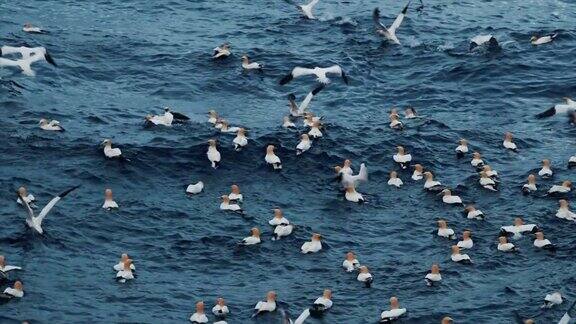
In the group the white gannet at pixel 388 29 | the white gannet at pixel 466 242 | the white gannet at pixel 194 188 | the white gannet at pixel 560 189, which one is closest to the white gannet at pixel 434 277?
the white gannet at pixel 466 242

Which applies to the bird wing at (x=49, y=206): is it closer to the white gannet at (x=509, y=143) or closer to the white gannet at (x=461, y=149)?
the white gannet at (x=461, y=149)

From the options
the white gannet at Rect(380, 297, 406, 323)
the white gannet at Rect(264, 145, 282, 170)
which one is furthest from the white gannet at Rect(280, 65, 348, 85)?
the white gannet at Rect(380, 297, 406, 323)

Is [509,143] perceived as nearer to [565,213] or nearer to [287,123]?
A: [565,213]

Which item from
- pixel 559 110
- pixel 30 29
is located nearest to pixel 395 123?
pixel 559 110

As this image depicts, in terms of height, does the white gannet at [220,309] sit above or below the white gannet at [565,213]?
above

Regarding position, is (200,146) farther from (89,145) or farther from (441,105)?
(441,105)

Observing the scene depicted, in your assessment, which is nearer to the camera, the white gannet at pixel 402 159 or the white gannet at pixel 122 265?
the white gannet at pixel 122 265

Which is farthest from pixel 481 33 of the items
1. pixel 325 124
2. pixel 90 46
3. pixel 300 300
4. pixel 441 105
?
pixel 300 300
